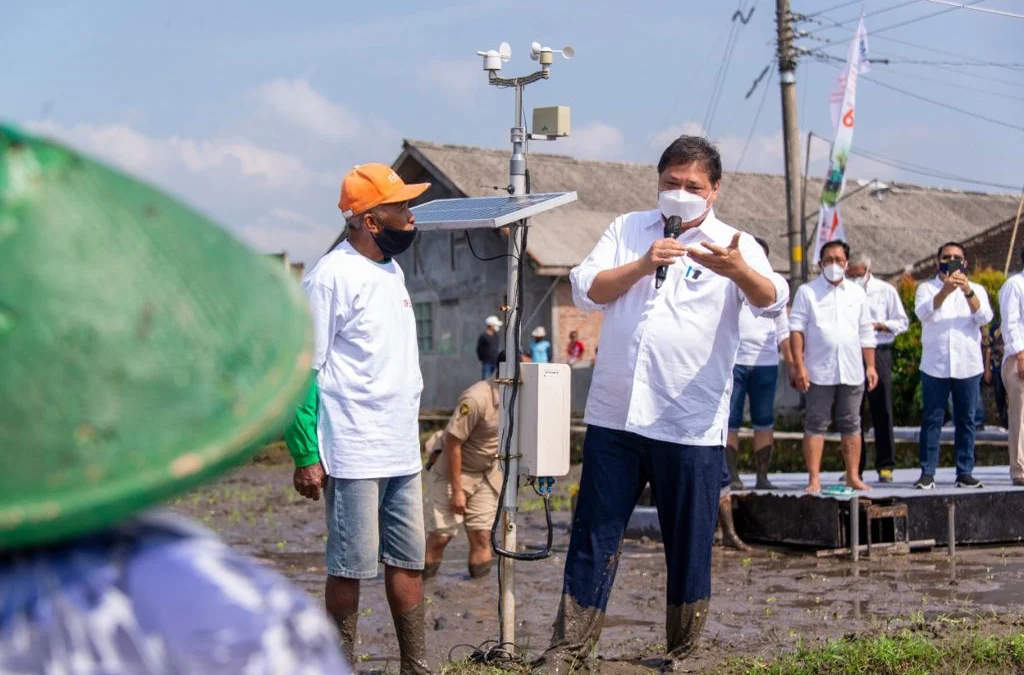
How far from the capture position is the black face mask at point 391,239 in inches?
208

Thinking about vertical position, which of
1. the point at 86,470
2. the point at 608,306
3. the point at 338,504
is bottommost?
the point at 338,504

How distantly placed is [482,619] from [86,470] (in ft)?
22.2

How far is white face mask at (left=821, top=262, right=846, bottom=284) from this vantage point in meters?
10.3

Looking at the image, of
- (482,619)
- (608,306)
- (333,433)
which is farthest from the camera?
(482,619)

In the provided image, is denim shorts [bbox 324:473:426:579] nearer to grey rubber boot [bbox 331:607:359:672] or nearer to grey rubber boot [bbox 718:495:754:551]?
grey rubber boot [bbox 331:607:359:672]

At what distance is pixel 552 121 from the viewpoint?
6340mm

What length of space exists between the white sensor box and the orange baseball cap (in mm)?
1200

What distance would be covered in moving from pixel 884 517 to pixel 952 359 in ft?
5.83

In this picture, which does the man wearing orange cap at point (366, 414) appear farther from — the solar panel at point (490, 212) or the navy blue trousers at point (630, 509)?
the navy blue trousers at point (630, 509)

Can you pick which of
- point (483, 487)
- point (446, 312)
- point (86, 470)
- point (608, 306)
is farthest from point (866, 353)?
point (446, 312)

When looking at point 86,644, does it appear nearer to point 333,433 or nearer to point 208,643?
point 208,643

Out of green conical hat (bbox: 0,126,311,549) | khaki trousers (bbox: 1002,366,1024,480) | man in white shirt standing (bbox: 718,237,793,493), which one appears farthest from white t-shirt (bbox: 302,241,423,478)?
khaki trousers (bbox: 1002,366,1024,480)

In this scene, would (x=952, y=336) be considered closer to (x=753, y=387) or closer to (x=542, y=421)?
(x=753, y=387)

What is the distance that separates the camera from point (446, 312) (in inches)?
1272
